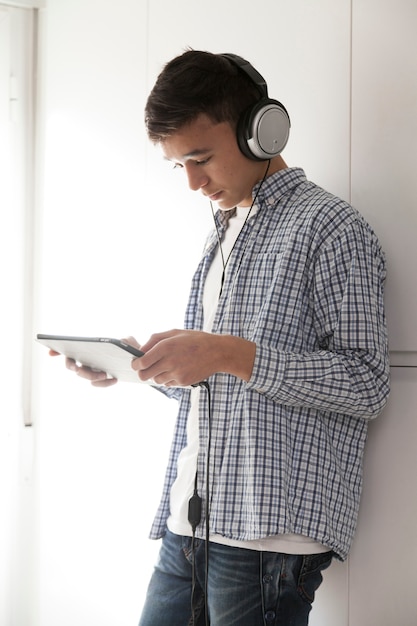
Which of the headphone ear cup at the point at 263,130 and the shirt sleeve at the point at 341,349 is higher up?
the headphone ear cup at the point at 263,130

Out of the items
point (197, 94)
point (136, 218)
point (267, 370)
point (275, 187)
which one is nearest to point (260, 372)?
point (267, 370)

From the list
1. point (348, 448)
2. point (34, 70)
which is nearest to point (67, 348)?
point (348, 448)

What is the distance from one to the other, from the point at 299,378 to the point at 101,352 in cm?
31

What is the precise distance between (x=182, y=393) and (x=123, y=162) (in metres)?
0.92

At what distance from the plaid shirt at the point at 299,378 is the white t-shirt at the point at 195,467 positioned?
0.08 feet

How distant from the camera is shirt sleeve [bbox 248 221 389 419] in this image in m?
1.26

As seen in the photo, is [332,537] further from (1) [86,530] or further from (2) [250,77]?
(1) [86,530]

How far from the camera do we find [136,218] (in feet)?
7.31

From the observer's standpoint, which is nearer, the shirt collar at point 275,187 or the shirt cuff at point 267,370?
the shirt cuff at point 267,370

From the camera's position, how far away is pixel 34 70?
9.07 ft

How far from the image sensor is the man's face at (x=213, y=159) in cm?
142

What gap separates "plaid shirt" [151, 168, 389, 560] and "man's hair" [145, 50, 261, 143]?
0.15 meters

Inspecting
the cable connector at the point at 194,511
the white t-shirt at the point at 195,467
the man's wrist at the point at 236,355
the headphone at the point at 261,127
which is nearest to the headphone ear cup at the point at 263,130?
the headphone at the point at 261,127

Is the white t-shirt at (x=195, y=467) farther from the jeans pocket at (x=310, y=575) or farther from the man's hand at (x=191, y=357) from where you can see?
the man's hand at (x=191, y=357)
